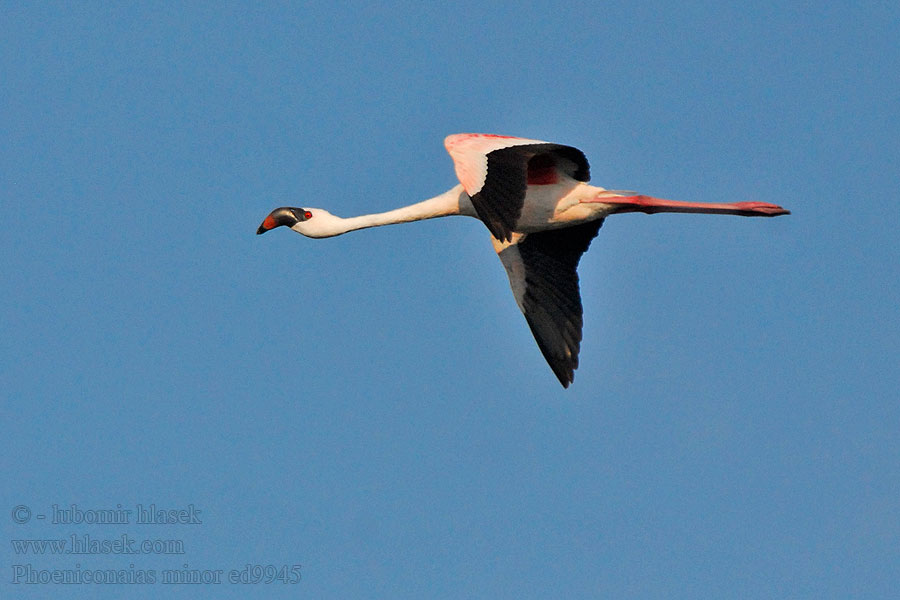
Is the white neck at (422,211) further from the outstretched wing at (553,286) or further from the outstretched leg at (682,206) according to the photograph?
the outstretched leg at (682,206)

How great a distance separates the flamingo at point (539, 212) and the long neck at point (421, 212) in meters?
0.01

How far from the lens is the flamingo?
54.3 feet

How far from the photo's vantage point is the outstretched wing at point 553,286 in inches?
782

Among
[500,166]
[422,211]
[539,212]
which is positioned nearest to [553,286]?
[539,212]

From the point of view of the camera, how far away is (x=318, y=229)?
2034cm

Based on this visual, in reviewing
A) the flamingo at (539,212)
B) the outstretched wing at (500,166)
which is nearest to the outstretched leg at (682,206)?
the flamingo at (539,212)

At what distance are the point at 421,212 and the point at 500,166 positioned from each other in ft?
10.3

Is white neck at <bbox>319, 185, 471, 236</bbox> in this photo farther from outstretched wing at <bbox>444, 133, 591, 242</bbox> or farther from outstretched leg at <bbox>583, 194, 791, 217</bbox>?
outstretched leg at <bbox>583, 194, 791, 217</bbox>

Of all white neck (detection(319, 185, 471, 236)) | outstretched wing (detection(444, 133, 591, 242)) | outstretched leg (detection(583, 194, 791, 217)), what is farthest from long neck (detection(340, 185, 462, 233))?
outstretched leg (detection(583, 194, 791, 217))

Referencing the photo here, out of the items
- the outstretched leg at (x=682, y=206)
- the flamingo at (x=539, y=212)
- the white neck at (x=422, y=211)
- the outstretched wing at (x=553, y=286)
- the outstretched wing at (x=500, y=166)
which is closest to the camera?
the outstretched wing at (x=500, y=166)

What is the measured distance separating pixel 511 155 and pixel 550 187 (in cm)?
217

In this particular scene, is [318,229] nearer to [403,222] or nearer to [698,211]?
[403,222]

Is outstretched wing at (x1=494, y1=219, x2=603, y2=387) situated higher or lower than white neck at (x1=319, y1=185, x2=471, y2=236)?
lower

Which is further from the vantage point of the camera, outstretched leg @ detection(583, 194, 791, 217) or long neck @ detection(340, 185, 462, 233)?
long neck @ detection(340, 185, 462, 233)
